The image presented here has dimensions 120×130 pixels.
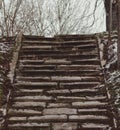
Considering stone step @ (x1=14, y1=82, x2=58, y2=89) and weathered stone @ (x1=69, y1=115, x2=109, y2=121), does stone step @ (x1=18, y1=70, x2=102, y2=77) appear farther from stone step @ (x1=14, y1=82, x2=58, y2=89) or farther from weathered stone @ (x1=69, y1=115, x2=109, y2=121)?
weathered stone @ (x1=69, y1=115, x2=109, y2=121)

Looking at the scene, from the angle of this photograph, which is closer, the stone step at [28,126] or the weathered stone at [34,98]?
the stone step at [28,126]

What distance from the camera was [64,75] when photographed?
948 centimetres

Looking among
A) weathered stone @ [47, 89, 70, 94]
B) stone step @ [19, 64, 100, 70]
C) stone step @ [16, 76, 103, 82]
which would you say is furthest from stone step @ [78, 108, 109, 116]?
stone step @ [19, 64, 100, 70]

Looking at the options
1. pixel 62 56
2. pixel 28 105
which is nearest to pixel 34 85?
pixel 28 105

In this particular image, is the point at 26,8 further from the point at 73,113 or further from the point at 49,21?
the point at 73,113

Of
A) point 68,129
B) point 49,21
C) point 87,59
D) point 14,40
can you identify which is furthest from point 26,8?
point 68,129

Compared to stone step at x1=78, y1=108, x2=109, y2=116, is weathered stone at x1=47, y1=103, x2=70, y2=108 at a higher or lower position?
higher

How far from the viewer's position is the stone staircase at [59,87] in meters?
7.46

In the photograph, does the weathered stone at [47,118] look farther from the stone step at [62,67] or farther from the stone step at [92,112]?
the stone step at [62,67]

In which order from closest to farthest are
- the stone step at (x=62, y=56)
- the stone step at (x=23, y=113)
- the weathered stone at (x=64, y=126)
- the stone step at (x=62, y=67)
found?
the weathered stone at (x=64, y=126), the stone step at (x=23, y=113), the stone step at (x=62, y=67), the stone step at (x=62, y=56)

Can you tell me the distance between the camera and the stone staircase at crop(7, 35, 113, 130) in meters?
7.46

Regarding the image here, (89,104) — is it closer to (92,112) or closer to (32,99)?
(92,112)

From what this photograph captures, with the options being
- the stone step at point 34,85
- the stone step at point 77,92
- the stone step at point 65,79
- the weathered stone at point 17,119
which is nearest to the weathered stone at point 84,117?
the weathered stone at point 17,119

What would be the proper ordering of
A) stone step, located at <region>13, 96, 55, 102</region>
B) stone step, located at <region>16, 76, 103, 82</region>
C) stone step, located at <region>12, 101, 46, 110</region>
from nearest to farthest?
1. stone step, located at <region>12, 101, 46, 110</region>
2. stone step, located at <region>13, 96, 55, 102</region>
3. stone step, located at <region>16, 76, 103, 82</region>
